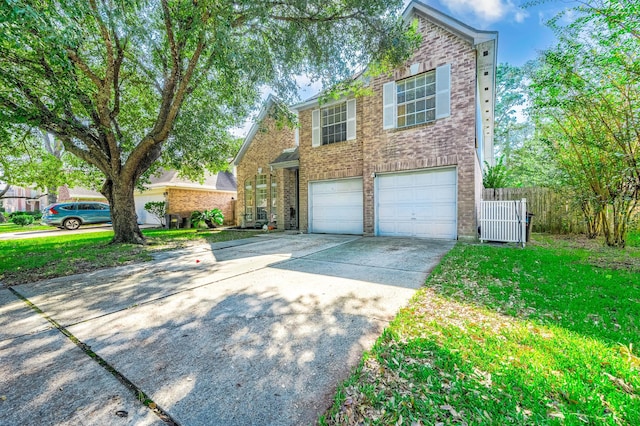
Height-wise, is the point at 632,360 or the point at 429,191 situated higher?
the point at 429,191

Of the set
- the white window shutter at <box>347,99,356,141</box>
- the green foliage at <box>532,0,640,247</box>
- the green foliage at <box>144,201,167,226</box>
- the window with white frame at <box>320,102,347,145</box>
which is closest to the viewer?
the green foliage at <box>532,0,640,247</box>

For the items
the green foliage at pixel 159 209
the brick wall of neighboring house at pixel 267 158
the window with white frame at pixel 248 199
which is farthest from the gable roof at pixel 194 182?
the window with white frame at pixel 248 199

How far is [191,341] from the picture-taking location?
262cm

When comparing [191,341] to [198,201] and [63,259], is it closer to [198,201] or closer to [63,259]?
[63,259]

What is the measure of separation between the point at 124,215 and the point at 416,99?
402 inches

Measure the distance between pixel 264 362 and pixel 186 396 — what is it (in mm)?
600

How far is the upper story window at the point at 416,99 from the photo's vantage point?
8.75 m

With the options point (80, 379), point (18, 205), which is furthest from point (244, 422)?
point (18, 205)

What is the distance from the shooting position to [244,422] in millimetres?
1646

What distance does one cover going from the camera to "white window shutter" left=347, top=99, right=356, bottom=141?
10.5 metres

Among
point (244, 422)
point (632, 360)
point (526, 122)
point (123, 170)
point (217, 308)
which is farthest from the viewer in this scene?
point (526, 122)

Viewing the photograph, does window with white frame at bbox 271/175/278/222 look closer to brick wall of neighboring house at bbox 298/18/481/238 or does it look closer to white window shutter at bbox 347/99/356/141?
brick wall of neighboring house at bbox 298/18/481/238

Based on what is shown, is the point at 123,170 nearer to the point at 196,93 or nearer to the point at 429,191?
the point at 196,93

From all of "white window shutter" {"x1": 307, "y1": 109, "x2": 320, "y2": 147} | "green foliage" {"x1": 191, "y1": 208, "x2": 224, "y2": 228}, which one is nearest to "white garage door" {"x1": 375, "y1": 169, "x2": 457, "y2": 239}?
"white window shutter" {"x1": 307, "y1": 109, "x2": 320, "y2": 147}
